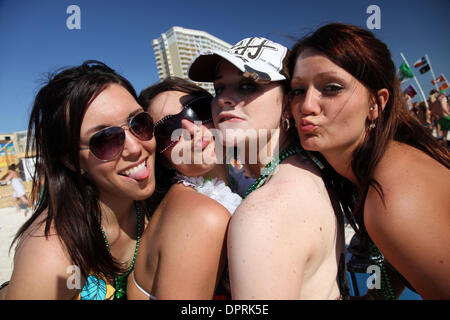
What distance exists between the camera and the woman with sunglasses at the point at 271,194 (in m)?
1.02

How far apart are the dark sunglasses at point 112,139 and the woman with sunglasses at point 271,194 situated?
0.57 metres

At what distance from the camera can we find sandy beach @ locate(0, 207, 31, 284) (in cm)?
422

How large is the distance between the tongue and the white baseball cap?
0.84 metres

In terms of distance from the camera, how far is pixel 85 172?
68.9 inches

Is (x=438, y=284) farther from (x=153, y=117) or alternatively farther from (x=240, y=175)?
(x=153, y=117)

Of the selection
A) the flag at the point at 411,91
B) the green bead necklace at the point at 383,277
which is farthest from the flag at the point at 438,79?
the green bead necklace at the point at 383,277

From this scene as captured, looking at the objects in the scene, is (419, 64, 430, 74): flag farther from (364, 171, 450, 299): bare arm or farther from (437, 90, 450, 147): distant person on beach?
(364, 171, 450, 299): bare arm

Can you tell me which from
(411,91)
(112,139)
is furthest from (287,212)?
(411,91)

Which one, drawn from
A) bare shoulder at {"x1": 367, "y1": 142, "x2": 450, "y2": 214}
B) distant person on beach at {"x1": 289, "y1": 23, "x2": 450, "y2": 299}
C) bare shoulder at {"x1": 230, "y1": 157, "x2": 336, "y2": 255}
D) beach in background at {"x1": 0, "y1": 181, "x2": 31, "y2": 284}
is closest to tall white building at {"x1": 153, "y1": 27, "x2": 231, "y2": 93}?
distant person on beach at {"x1": 289, "y1": 23, "x2": 450, "y2": 299}

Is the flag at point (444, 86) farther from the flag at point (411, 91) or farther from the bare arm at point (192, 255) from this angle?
the bare arm at point (192, 255)

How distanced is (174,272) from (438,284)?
133 cm

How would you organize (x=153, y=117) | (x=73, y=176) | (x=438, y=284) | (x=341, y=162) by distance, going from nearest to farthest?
(x=438, y=284), (x=341, y=162), (x=73, y=176), (x=153, y=117)
